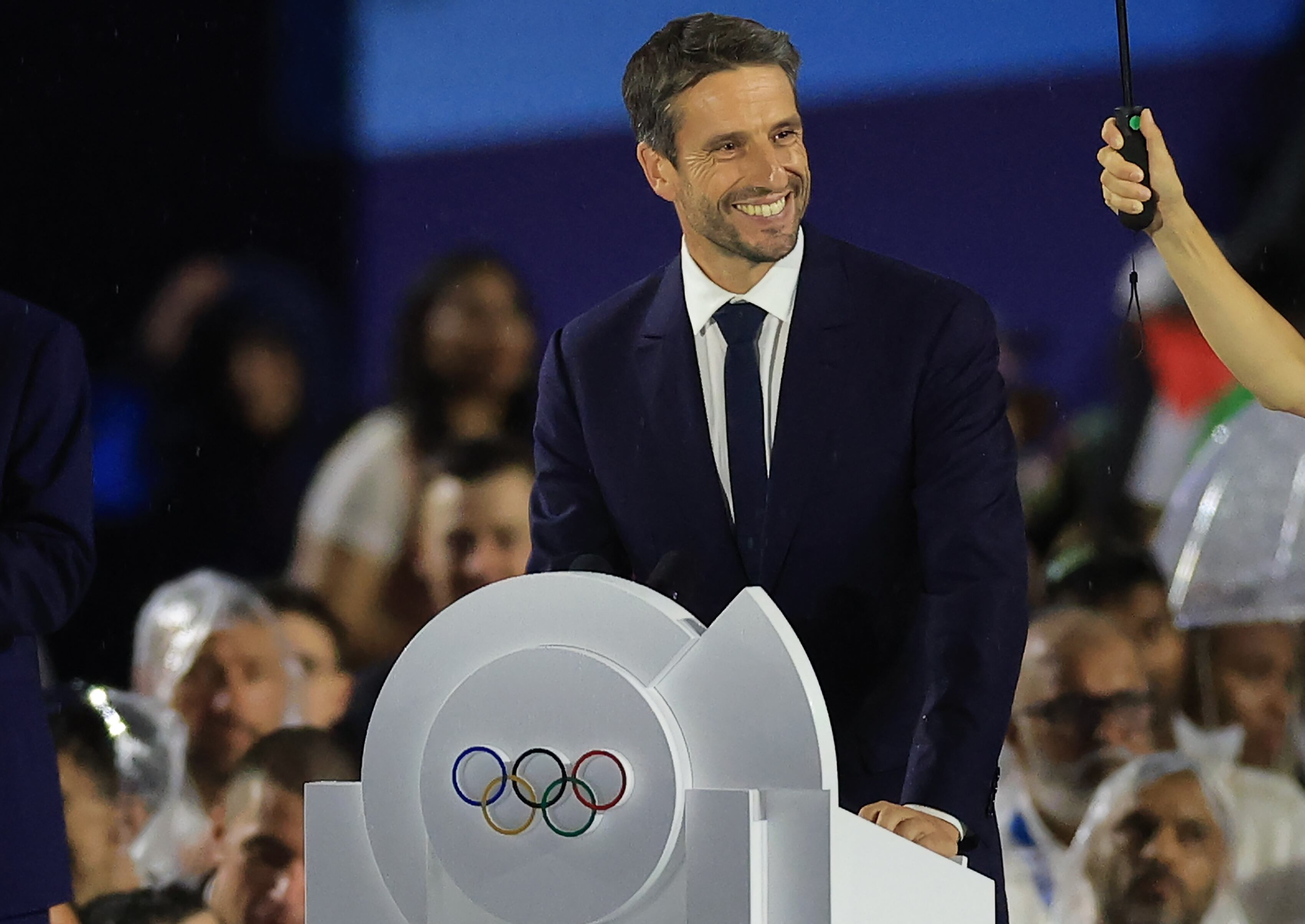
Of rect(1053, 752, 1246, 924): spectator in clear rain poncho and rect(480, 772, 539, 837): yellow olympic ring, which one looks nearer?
rect(480, 772, 539, 837): yellow olympic ring

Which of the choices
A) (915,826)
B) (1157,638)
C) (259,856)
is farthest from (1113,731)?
(259,856)

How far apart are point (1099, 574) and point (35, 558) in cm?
174

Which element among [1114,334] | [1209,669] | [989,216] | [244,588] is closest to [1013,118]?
[989,216]

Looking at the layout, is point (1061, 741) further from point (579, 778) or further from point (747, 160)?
point (579, 778)

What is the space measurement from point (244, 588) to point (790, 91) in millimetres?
2064

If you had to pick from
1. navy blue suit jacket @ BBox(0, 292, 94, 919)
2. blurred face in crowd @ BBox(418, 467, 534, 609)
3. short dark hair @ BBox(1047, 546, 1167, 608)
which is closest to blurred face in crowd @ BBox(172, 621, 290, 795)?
blurred face in crowd @ BBox(418, 467, 534, 609)

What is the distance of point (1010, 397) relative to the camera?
9.85 ft

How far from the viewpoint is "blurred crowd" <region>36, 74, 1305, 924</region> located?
2885 mm

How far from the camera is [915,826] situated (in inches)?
58.4

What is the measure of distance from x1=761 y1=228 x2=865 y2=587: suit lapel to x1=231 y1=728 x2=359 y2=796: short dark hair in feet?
6.14

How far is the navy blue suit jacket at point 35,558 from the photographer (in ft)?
6.55

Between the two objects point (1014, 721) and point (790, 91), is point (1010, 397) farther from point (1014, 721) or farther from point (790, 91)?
point (790, 91)

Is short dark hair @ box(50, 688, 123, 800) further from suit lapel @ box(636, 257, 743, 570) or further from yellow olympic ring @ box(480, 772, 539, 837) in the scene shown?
yellow olympic ring @ box(480, 772, 539, 837)

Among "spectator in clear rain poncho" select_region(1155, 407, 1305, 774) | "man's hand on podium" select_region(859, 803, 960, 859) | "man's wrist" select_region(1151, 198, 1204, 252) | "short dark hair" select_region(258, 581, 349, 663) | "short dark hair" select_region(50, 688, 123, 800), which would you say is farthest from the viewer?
"short dark hair" select_region(50, 688, 123, 800)
